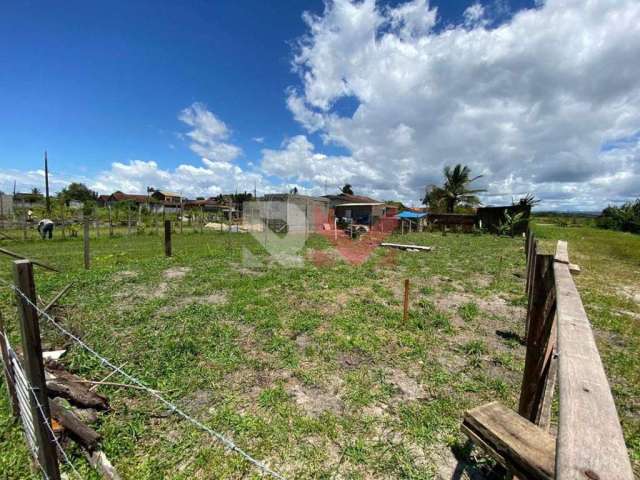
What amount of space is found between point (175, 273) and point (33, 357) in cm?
592

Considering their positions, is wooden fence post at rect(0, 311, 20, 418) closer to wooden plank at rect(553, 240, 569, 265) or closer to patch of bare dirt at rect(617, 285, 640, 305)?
wooden plank at rect(553, 240, 569, 265)

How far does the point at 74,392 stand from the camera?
2.38 m

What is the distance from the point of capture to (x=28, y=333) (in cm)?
150

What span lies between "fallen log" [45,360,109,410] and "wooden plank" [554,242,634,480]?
3.09 m

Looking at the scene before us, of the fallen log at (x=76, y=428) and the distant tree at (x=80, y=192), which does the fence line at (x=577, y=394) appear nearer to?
the fallen log at (x=76, y=428)

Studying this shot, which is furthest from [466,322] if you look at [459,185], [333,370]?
[459,185]

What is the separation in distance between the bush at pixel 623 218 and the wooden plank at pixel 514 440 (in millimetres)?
41105

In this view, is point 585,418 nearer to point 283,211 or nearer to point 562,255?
point 562,255

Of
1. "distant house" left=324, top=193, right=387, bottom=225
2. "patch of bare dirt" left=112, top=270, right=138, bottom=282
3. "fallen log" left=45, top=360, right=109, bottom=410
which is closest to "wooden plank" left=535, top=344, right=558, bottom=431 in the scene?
"fallen log" left=45, top=360, right=109, bottom=410

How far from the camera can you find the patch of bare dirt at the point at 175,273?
21.9 ft

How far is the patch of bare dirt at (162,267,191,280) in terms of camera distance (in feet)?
21.9

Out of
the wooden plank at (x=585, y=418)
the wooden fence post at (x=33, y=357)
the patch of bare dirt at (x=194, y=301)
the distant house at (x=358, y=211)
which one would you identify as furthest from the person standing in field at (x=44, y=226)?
the distant house at (x=358, y=211)

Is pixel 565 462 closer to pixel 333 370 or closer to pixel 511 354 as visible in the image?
pixel 333 370

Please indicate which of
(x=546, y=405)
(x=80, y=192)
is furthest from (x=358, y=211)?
(x=80, y=192)
